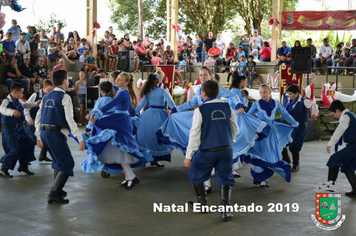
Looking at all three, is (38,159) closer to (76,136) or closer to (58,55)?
(76,136)

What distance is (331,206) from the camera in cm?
557

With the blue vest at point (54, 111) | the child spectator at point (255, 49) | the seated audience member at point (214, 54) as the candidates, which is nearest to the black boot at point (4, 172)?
the blue vest at point (54, 111)

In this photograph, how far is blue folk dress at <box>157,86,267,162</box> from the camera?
669 cm

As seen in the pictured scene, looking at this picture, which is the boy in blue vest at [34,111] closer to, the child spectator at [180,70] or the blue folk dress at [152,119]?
the blue folk dress at [152,119]

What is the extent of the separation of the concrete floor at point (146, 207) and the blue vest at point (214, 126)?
86cm

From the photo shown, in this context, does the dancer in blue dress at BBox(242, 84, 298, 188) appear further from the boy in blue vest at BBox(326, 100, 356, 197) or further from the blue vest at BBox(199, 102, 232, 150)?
the blue vest at BBox(199, 102, 232, 150)

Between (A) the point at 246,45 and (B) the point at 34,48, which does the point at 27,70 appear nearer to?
(B) the point at 34,48

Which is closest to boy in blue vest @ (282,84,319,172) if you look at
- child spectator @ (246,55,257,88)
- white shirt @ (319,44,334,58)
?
child spectator @ (246,55,257,88)

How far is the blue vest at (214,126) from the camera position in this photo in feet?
16.9

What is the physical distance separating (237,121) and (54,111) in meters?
2.51

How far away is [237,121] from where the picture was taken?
A: 22.7ft

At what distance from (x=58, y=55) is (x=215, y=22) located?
12.7m

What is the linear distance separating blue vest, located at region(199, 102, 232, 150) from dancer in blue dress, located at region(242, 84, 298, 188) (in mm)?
1684

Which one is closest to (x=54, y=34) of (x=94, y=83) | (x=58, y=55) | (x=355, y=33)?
(x=58, y=55)
